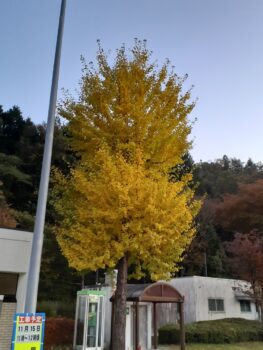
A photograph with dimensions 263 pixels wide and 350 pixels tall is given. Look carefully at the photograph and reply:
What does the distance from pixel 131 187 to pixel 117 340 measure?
14.4 feet

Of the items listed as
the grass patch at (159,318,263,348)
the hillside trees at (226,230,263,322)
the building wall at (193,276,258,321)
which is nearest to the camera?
the grass patch at (159,318,263,348)

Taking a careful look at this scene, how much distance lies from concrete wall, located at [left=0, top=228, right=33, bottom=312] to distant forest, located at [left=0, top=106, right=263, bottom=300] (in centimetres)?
1400

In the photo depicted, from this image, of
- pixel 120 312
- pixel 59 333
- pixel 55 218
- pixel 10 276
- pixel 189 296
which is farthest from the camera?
pixel 55 218

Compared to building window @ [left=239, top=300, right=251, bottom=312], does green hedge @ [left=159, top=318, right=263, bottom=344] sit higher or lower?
lower

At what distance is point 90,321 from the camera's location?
583 inches

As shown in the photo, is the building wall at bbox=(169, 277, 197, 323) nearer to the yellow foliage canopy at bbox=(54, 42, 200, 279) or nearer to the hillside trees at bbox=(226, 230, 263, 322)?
the hillside trees at bbox=(226, 230, 263, 322)

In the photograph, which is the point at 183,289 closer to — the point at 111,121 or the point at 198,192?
the point at 111,121

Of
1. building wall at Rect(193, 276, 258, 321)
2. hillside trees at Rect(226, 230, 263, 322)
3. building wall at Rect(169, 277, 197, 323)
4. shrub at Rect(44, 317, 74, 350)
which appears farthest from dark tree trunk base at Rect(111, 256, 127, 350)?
hillside trees at Rect(226, 230, 263, 322)

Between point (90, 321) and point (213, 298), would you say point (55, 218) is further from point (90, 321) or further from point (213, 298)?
point (90, 321)

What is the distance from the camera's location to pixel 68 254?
31.2 ft

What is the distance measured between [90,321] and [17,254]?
6.85 m

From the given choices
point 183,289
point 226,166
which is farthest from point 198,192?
point 183,289

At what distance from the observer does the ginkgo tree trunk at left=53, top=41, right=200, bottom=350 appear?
9.46 metres

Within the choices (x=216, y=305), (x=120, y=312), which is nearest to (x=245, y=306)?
(x=216, y=305)
